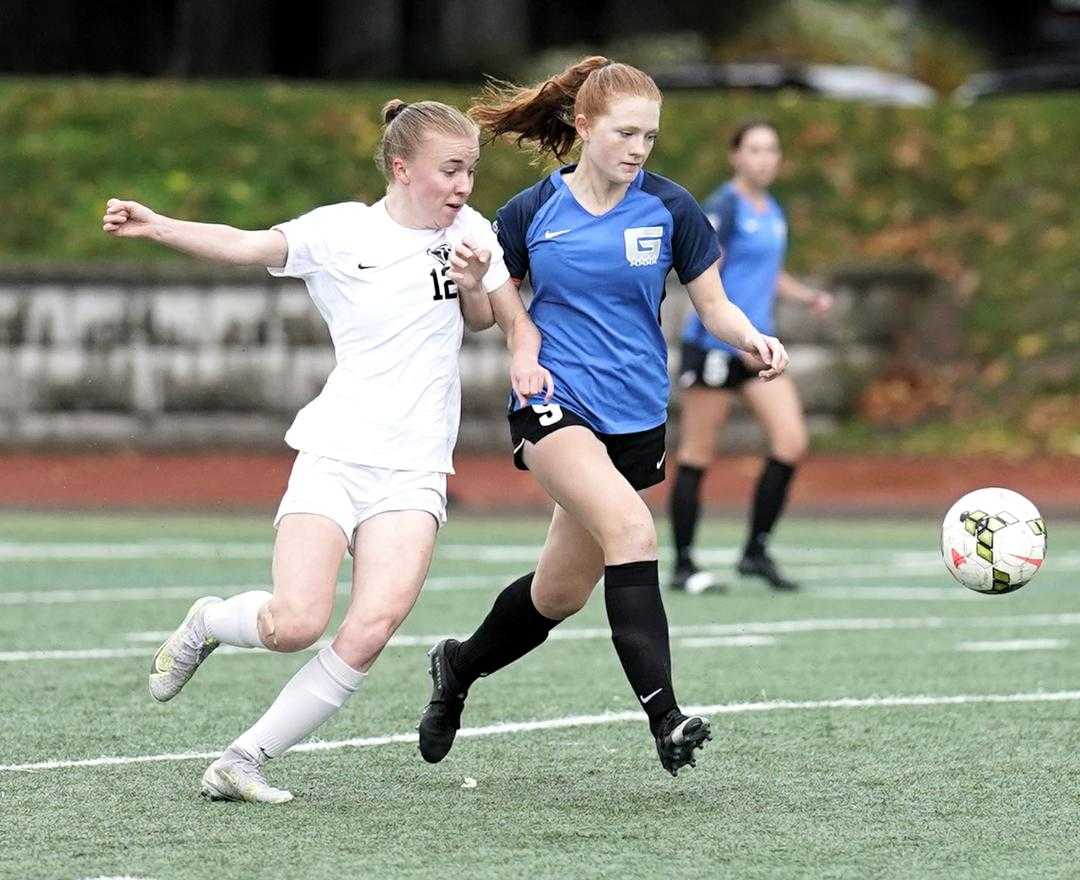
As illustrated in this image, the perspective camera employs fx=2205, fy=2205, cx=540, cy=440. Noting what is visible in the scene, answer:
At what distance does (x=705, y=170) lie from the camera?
22266 millimetres

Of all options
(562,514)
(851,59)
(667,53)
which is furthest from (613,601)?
(851,59)

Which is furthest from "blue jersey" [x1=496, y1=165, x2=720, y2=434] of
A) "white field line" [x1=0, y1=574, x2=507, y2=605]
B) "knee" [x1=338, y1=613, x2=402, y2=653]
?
"white field line" [x1=0, y1=574, x2=507, y2=605]

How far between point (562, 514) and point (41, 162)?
16.9 meters

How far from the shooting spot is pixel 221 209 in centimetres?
2191

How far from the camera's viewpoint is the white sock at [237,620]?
6238mm

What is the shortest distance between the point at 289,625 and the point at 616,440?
1.11 metres

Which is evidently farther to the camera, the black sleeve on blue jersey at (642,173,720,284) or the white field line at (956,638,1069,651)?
the white field line at (956,638,1069,651)

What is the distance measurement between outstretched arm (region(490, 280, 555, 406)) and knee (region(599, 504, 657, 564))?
1.42 feet

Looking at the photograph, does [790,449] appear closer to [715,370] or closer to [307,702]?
[715,370]

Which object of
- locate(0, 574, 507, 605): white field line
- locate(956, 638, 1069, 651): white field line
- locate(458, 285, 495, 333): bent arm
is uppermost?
locate(458, 285, 495, 333): bent arm

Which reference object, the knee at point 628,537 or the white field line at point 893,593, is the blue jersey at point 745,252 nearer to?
the white field line at point 893,593

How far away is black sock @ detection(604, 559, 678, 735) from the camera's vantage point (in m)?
6.15

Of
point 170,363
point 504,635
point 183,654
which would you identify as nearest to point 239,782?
point 183,654

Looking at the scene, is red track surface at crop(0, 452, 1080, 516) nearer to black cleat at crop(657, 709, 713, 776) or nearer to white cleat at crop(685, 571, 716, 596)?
white cleat at crop(685, 571, 716, 596)
